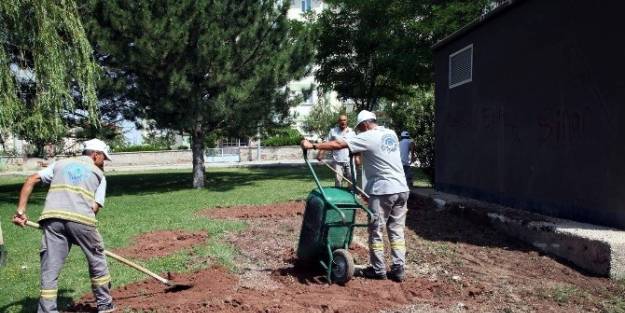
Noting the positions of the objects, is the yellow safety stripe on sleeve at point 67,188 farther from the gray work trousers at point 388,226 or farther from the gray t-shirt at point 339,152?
the gray t-shirt at point 339,152

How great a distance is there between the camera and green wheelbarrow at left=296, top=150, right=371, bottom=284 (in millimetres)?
5586

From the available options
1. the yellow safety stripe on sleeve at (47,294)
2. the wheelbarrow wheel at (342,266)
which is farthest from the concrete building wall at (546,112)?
the yellow safety stripe on sleeve at (47,294)

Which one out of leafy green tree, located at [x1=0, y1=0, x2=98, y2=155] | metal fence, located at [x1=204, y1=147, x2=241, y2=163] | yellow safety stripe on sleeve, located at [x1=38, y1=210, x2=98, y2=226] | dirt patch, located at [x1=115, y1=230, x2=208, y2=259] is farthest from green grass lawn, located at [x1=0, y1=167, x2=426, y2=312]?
metal fence, located at [x1=204, y1=147, x2=241, y2=163]

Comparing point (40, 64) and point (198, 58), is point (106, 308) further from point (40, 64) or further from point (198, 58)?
point (198, 58)

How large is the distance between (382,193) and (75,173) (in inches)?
119

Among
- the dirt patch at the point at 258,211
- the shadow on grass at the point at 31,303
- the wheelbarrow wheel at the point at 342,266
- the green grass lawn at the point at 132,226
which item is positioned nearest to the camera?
the shadow on grass at the point at 31,303

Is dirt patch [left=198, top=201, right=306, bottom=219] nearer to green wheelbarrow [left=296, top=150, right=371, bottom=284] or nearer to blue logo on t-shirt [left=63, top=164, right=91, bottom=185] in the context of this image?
green wheelbarrow [left=296, top=150, right=371, bottom=284]

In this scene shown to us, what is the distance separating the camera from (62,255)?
4844 mm

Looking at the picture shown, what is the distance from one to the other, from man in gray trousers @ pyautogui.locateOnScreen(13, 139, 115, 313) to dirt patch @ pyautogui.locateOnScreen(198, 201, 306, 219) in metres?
5.63

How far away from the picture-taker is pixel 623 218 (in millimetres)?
6582

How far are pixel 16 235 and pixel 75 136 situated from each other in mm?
9239

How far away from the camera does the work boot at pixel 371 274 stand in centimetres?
586

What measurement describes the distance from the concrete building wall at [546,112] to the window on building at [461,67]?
154 millimetres

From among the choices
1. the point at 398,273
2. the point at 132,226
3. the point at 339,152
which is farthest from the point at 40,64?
the point at 398,273
